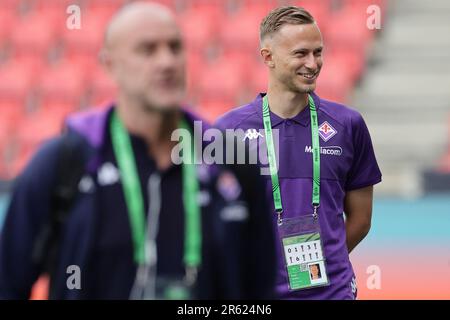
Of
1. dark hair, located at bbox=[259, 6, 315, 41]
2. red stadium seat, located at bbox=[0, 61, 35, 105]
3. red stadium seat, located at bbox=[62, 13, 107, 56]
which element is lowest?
dark hair, located at bbox=[259, 6, 315, 41]

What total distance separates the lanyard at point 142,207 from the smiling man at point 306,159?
5.26 feet

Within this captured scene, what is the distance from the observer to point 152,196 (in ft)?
9.90

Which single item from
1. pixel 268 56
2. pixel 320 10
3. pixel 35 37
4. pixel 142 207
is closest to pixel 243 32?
pixel 320 10

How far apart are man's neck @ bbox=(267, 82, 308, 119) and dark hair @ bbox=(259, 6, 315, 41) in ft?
0.84

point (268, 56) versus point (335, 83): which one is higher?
point (335, 83)

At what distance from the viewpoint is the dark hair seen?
4785mm

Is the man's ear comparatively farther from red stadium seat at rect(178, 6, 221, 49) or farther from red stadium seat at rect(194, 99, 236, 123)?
red stadium seat at rect(178, 6, 221, 49)

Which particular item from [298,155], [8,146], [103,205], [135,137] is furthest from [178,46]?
[8,146]

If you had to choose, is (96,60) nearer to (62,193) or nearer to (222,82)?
(222,82)

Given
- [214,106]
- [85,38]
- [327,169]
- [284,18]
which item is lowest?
[327,169]

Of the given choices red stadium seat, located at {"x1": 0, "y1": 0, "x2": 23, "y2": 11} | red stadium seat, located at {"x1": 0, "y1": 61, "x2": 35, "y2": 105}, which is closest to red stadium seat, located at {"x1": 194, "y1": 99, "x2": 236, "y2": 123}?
red stadium seat, located at {"x1": 0, "y1": 61, "x2": 35, "y2": 105}

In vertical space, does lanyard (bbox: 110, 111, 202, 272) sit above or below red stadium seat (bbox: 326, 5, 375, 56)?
below

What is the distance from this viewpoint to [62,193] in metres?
2.99

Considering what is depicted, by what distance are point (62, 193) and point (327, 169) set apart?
1.94 metres
